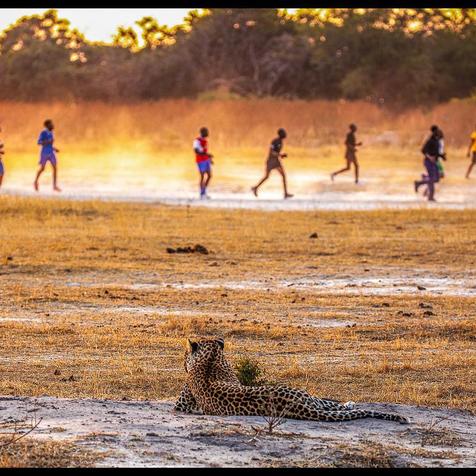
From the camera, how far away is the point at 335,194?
1223 inches

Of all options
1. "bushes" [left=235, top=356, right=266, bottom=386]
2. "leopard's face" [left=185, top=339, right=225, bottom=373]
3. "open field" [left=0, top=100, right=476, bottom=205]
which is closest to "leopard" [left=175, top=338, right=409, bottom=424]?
"leopard's face" [left=185, top=339, right=225, bottom=373]

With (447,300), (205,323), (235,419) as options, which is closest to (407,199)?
(447,300)

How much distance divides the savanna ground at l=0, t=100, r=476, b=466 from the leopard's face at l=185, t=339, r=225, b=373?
1.12ft

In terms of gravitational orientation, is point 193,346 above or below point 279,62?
below

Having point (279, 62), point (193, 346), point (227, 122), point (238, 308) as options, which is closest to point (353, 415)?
point (193, 346)

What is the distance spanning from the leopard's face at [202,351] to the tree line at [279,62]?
48337 mm

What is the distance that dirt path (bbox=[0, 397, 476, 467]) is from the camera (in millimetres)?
7234

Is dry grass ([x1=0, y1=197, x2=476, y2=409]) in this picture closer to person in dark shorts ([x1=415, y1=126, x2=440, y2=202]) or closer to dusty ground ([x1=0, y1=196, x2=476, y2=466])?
dusty ground ([x1=0, y1=196, x2=476, y2=466])

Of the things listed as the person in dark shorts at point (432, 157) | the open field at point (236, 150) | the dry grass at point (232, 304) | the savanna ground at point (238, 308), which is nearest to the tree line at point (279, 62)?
the open field at point (236, 150)

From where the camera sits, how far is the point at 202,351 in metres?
8.90

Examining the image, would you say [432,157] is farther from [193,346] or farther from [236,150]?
[193,346]

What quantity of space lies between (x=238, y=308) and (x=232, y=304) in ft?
0.92

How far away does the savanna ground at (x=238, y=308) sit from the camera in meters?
7.98

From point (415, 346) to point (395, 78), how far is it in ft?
155
